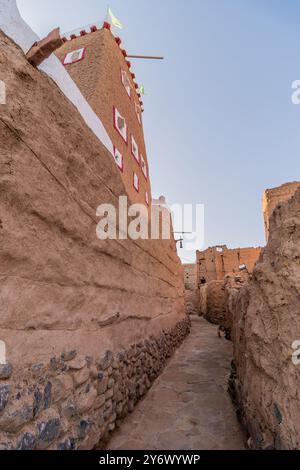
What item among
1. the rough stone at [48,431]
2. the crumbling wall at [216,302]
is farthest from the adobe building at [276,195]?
the rough stone at [48,431]

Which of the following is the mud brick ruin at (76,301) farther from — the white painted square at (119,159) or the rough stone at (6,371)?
the white painted square at (119,159)

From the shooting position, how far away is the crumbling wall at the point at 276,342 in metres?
2.17

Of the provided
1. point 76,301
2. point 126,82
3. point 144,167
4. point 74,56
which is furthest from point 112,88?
point 76,301

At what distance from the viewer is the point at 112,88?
26.4 feet

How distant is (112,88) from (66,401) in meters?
8.39

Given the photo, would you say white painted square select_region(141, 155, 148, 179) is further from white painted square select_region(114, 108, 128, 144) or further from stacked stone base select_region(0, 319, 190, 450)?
stacked stone base select_region(0, 319, 190, 450)

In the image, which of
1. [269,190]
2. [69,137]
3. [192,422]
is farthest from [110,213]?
[269,190]

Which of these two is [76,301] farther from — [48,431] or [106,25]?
[106,25]

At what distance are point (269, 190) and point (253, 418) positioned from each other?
23.0 metres

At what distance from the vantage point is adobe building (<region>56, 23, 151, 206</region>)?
24.2 ft

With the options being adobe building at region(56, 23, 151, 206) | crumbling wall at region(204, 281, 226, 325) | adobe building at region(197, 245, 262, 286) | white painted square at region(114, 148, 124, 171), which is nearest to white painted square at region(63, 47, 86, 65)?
adobe building at region(56, 23, 151, 206)

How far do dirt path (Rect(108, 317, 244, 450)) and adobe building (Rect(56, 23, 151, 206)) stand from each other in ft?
14.8

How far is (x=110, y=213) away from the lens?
354 centimetres

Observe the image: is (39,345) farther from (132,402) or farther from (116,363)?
(132,402)
